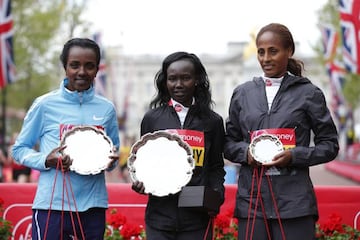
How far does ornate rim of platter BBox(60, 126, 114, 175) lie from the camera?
175 inches

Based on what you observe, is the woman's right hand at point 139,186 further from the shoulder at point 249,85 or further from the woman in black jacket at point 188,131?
the shoulder at point 249,85

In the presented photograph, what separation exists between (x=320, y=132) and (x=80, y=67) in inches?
64.0

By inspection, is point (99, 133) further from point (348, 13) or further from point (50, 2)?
point (50, 2)

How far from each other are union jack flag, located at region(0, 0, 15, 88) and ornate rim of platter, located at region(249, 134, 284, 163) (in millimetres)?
12686

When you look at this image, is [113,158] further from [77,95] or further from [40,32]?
[40,32]

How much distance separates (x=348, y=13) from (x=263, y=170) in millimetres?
11165

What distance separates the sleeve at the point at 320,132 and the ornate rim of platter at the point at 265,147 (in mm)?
127

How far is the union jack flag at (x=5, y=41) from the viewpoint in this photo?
16016 mm

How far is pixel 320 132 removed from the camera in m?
4.33

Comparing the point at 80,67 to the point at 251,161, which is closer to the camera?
the point at 251,161

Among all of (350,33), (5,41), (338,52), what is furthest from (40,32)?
(350,33)

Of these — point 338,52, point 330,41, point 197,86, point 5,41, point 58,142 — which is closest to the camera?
point 58,142

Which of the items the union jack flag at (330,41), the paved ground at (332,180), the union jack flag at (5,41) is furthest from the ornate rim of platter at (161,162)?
the union jack flag at (330,41)

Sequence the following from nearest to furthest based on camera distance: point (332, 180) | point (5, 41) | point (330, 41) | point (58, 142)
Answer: point (58, 142), point (5, 41), point (332, 180), point (330, 41)
